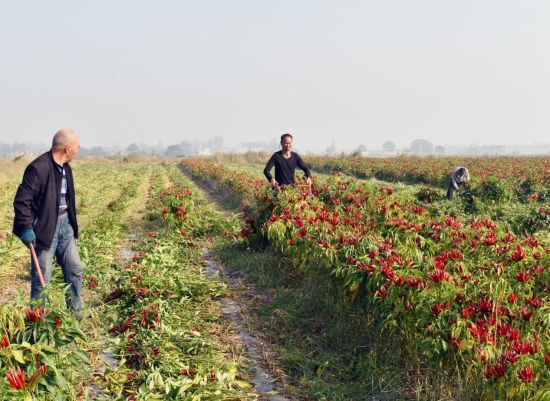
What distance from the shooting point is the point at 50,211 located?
15.1ft

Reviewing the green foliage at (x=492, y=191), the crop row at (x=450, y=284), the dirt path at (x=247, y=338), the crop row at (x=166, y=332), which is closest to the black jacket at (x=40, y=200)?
the crop row at (x=166, y=332)

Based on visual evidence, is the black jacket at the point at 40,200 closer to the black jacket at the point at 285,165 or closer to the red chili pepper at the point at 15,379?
the red chili pepper at the point at 15,379

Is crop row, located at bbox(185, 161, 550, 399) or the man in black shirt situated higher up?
the man in black shirt

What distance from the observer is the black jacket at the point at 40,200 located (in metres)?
4.38

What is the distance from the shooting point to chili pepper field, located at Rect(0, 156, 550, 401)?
3039 mm

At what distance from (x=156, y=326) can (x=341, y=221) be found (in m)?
2.82

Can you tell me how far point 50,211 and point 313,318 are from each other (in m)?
3.02

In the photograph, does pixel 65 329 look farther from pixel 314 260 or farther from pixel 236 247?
pixel 236 247

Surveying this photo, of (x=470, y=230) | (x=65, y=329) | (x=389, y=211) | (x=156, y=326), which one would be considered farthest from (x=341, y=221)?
(x=65, y=329)

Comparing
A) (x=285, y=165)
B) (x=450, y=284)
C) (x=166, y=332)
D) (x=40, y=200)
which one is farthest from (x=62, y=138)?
(x=285, y=165)

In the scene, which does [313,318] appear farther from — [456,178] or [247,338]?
[456,178]

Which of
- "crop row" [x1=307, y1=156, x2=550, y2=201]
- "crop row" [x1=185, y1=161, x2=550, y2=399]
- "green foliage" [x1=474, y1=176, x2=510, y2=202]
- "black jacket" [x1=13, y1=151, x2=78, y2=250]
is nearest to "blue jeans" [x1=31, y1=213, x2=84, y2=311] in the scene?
"black jacket" [x1=13, y1=151, x2=78, y2=250]

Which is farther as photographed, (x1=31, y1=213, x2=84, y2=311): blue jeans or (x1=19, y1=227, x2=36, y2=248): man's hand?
(x1=31, y1=213, x2=84, y2=311): blue jeans

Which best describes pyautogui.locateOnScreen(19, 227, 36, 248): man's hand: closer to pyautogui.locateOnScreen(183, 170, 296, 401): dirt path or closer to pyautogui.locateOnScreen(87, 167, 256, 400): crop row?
pyautogui.locateOnScreen(87, 167, 256, 400): crop row
